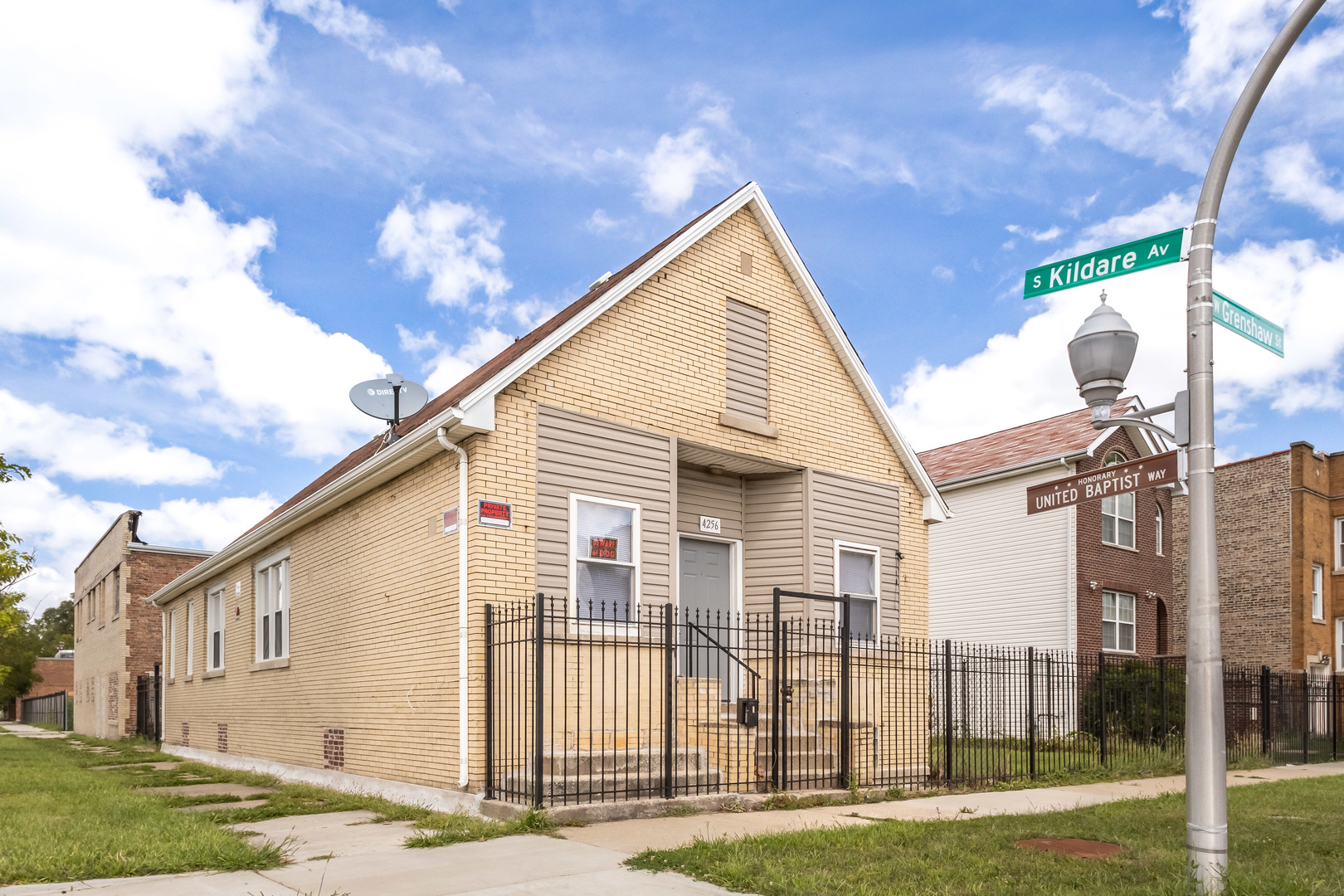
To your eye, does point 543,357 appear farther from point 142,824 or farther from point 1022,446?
point 1022,446

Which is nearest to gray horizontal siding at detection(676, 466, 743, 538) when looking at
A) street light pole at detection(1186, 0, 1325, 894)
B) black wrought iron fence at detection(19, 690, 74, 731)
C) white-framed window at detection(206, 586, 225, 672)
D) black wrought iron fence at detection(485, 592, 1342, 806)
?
black wrought iron fence at detection(485, 592, 1342, 806)

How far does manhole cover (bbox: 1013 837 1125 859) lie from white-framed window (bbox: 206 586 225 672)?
15.7m

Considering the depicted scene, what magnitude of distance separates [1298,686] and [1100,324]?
18080mm

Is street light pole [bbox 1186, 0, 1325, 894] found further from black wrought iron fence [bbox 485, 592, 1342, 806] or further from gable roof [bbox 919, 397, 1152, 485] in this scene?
gable roof [bbox 919, 397, 1152, 485]

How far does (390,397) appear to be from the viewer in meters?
13.7

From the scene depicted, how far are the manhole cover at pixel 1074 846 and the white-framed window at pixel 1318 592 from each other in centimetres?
2629

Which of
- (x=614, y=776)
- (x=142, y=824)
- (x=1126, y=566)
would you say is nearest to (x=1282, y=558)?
(x=1126, y=566)

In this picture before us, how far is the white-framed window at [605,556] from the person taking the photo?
11.7 meters

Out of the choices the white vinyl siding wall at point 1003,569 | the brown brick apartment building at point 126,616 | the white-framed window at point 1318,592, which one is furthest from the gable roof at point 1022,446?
the brown brick apartment building at point 126,616

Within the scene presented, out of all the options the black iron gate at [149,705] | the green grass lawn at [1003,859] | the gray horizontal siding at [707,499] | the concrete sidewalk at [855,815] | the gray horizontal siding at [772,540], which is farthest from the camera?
the black iron gate at [149,705]

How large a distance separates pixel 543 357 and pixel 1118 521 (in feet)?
60.4

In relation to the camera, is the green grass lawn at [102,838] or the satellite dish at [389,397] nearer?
the green grass lawn at [102,838]

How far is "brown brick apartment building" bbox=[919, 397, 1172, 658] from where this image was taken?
24.1 metres

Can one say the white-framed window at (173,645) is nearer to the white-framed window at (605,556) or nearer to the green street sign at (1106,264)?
the white-framed window at (605,556)
